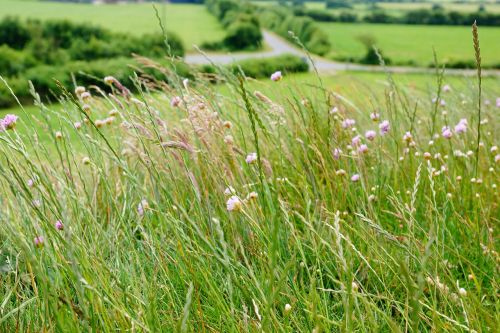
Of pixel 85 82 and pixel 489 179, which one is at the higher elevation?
pixel 489 179

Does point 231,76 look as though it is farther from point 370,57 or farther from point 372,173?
point 370,57

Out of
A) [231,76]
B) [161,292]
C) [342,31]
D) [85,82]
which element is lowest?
[342,31]

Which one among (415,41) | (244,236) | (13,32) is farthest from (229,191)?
(415,41)

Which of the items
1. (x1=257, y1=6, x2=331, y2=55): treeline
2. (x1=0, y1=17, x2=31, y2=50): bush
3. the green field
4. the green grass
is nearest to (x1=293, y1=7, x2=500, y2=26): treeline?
the green field

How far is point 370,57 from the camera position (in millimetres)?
32844

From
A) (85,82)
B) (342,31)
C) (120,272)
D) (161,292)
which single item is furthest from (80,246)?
(342,31)

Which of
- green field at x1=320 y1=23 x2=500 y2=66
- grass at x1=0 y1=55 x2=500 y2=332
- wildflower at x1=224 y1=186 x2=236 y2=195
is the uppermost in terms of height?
wildflower at x1=224 y1=186 x2=236 y2=195

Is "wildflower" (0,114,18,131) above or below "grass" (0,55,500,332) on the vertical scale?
above

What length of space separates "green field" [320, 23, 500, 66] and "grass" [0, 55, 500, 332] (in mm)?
29018

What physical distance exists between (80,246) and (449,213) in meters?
1.41

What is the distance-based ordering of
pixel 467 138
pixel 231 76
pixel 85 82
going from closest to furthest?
1. pixel 231 76
2. pixel 467 138
3. pixel 85 82

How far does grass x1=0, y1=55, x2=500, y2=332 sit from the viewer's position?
125 cm

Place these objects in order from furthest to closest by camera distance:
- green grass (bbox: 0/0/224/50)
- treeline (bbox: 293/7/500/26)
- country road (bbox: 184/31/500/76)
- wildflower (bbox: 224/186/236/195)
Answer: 1. treeline (bbox: 293/7/500/26)
2. green grass (bbox: 0/0/224/50)
3. country road (bbox: 184/31/500/76)
4. wildflower (bbox: 224/186/236/195)

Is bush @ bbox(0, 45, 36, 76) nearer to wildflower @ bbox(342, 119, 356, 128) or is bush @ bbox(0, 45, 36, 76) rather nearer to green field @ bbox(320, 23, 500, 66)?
wildflower @ bbox(342, 119, 356, 128)
